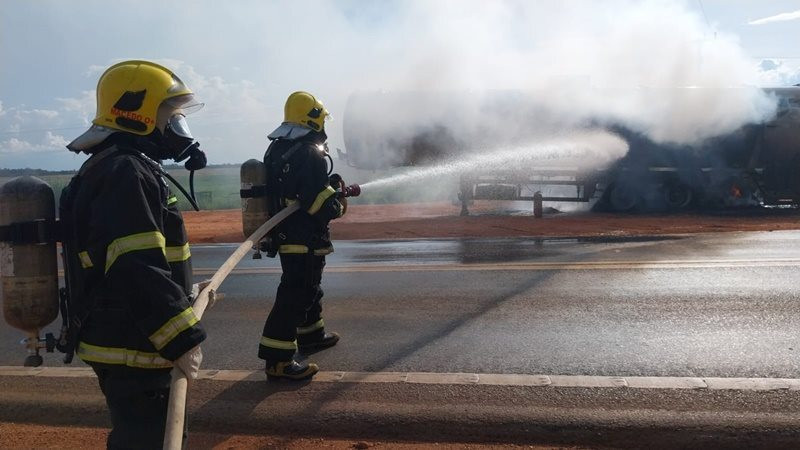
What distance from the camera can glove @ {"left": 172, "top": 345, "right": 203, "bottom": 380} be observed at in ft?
7.57

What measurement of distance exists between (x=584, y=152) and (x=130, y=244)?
1520 cm

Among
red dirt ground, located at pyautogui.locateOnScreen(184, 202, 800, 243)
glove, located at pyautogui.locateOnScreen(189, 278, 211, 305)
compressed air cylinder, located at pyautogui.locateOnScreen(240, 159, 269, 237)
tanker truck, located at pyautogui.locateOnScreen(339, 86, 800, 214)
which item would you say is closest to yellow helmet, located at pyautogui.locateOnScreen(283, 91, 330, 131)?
compressed air cylinder, located at pyautogui.locateOnScreen(240, 159, 269, 237)

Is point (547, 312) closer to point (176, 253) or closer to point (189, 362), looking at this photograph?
point (176, 253)

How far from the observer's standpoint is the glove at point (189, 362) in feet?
7.57

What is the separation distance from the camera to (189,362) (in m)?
2.33

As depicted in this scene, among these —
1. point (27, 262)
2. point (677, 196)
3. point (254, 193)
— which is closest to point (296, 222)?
point (254, 193)

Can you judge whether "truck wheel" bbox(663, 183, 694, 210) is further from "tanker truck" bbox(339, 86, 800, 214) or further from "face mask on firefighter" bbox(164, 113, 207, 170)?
"face mask on firefighter" bbox(164, 113, 207, 170)

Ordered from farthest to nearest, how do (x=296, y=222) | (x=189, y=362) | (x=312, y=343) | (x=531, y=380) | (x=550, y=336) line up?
(x=550, y=336) → (x=312, y=343) → (x=296, y=222) → (x=531, y=380) → (x=189, y=362)

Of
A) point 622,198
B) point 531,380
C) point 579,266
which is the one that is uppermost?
point 622,198

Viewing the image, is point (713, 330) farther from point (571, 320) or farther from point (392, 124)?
point (392, 124)

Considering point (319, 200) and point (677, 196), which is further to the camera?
point (677, 196)

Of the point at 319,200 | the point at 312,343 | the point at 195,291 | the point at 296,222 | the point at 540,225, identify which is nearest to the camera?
the point at 195,291

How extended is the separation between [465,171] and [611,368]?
12464 millimetres

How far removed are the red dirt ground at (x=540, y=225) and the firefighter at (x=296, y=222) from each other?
27.7 feet
